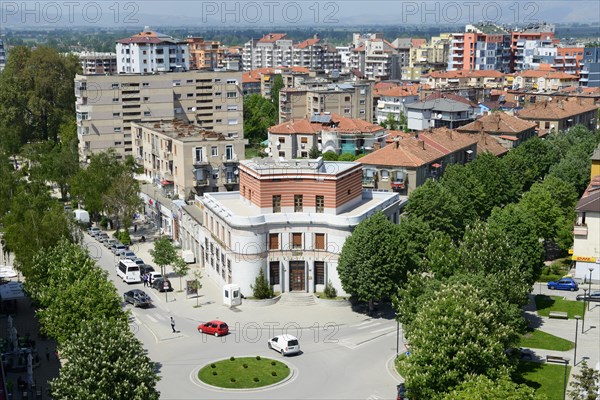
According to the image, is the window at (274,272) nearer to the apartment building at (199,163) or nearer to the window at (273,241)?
the window at (273,241)

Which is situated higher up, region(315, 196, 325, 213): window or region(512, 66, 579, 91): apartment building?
region(512, 66, 579, 91): apartment building

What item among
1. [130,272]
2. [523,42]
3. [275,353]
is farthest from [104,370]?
[523,42]

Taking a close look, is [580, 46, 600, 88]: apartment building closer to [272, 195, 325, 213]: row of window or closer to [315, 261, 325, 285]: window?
[272, 195, 325, 213]: row of window

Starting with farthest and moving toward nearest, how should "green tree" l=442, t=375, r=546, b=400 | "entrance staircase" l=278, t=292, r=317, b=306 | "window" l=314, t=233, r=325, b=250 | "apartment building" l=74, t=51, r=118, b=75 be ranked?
1. "apartment building" l=74, t=51, r=118, b=75
2. "window" l=314, t=233, r=325, b=250
3. "entrance staircase" l=278, t=292, r=317, b=306
4. "green tree" l=442, t=375, r=546, b=400

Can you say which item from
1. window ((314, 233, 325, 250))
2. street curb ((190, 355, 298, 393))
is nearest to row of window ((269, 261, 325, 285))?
window ((314, 233, 325, 250))

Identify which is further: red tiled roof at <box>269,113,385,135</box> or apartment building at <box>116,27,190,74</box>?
apartment building at <box>116,27,190,74</box>

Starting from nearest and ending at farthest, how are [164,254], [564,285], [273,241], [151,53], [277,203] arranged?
[273,241] → [277,203] → [564,285] → [164,254] → [151,53]

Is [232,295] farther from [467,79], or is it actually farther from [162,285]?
[467,79]

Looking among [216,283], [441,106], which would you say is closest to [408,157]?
[216,283]
